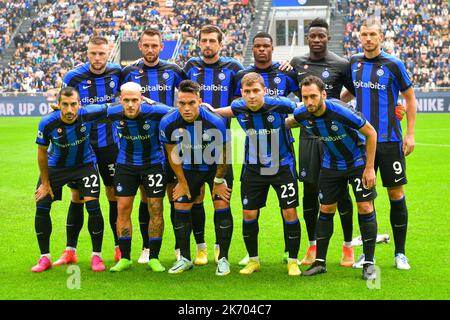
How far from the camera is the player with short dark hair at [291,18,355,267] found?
742 cm

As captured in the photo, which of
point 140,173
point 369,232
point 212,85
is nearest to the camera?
point 369,232

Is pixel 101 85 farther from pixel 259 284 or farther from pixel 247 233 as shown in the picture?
pixel 259 284

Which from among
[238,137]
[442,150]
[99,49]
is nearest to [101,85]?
[99,49]

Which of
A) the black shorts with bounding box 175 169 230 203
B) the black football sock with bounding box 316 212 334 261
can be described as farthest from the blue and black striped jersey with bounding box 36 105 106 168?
the black football sock with bounding box 316 212 334 261

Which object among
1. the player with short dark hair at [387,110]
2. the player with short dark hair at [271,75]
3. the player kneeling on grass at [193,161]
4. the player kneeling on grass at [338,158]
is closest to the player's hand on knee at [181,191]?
the player kneeling on grass at [193,161]

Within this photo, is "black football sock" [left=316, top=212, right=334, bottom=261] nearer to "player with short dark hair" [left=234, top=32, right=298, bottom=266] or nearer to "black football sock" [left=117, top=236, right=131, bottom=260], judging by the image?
"player with short dark hair" [left=234, top=32, right=298, bottom=266]

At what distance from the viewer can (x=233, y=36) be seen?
128ft

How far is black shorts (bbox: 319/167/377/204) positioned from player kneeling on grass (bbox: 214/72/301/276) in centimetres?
27

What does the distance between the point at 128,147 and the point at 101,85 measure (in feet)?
3.15

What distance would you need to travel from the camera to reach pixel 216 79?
7.79m

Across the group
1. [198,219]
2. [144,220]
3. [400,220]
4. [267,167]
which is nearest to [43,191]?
[144,220]

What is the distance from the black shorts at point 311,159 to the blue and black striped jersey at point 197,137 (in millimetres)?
839

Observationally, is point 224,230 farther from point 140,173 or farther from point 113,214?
point 113,214

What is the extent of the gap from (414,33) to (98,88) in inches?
1235
